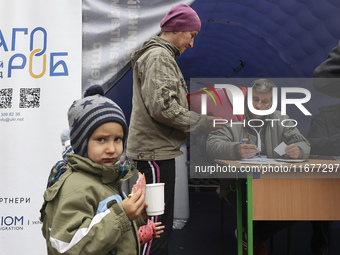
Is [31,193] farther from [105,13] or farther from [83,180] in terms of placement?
[83,180]

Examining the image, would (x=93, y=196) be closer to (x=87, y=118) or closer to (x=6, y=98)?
(x=87, y=118)

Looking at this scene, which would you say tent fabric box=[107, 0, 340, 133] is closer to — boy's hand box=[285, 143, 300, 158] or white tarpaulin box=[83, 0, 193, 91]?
white tarpaulin box=[83, 0, 193, 91]

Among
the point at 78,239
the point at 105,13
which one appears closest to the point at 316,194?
the point at 78,239

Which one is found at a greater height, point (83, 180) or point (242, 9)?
point (242, 9)

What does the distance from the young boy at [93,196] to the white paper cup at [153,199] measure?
0.09 metres

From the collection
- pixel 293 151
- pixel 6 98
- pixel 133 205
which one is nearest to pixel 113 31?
pixel 6 98

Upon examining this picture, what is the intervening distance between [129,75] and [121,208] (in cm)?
295

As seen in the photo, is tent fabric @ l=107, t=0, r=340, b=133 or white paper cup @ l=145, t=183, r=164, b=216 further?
tent fabric @ l=107, t=0, r=340, b=133

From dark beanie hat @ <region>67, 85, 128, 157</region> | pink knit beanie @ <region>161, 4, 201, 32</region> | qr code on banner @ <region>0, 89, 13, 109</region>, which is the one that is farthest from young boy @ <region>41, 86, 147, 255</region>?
qr code on banner @ <region>0, 89, 13, 109</region>

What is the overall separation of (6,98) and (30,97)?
197 millimetres

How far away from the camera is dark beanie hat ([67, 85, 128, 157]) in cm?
129

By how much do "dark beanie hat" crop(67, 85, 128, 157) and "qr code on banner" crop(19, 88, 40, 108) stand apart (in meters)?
1.88

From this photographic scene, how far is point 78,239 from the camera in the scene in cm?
112

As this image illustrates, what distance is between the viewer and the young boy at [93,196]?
3.70 ft
